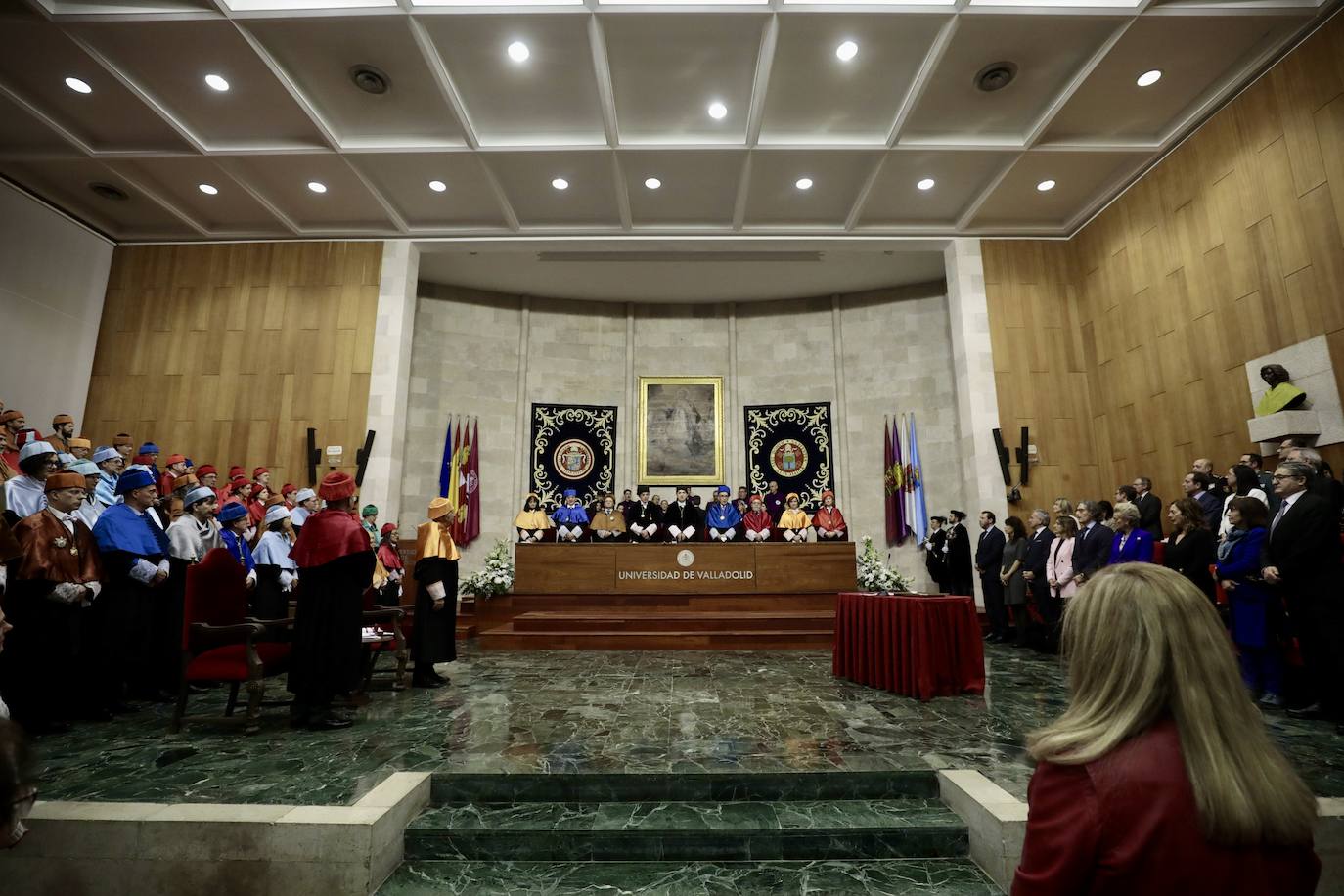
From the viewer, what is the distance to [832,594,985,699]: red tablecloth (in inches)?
186

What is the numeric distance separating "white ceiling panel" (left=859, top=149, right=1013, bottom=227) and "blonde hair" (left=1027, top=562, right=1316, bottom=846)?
852cm

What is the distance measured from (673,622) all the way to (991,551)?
13.4ft

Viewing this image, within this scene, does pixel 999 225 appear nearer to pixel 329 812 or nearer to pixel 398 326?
pixel 398 326

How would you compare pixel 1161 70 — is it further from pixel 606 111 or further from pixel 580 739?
pixel 580 739

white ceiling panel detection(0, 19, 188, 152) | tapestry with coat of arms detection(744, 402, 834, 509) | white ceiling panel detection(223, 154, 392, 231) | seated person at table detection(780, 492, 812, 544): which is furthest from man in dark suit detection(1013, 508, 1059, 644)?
white ceiling panel detection(0, 19, 188, 152)

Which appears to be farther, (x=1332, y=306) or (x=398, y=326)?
(x=398, y=326)

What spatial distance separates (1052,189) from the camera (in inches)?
354

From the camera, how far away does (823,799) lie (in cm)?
309

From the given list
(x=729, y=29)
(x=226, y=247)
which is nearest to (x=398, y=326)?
(x=226, y=247)

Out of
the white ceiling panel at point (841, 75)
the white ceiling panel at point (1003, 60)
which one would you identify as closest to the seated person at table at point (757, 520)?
the white ceiling panel at point (841, 75)

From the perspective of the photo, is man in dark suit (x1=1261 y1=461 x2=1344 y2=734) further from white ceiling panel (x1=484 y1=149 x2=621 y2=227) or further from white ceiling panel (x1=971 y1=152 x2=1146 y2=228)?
white ceiling panel (x1=484 y1=149 x2=621 y2=227)

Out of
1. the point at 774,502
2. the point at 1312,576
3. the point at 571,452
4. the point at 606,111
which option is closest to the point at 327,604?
the point at 1312,576

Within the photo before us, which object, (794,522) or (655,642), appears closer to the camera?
(655,642)

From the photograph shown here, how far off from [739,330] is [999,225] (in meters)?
5.09
